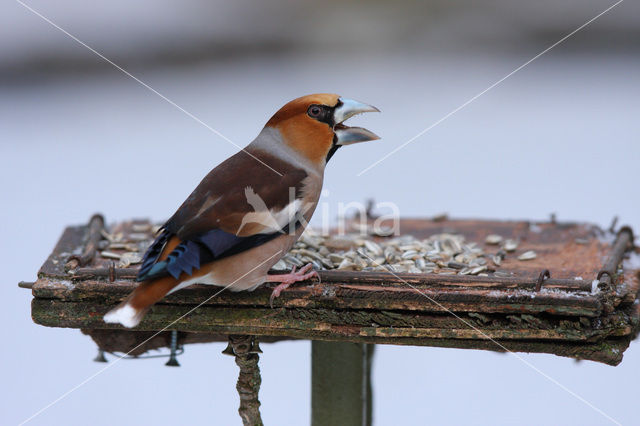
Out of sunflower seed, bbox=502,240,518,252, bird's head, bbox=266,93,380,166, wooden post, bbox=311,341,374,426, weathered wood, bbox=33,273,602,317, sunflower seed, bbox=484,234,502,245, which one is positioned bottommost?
wooden post, bbox=311,341,374,426

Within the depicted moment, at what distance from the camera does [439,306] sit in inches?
90.5

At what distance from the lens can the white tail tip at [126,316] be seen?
2.13 m

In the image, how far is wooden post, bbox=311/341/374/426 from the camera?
9.25 feet

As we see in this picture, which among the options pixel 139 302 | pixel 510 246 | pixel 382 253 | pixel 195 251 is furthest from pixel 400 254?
pixel 139 302

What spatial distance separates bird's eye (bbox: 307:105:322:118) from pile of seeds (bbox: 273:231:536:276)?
1.40 feet

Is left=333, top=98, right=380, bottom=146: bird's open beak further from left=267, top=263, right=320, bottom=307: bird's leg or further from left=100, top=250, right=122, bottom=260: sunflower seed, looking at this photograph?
left=100, top=250, right=122, bottom=260: sunflower seed

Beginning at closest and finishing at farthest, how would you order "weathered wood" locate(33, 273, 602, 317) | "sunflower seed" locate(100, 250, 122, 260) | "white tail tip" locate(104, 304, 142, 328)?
"white tail tip" locate(104, 304, 142, 328) → "weathered wood" locate(33, 273, 602, 317) → "sunflower seed" locate(100, 250, 122, 260)

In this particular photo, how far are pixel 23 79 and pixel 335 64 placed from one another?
3119mm

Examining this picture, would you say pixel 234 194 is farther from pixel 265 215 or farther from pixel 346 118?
pixel 346 118

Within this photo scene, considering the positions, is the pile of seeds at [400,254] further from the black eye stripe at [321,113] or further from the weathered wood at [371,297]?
the black eye stripe at [321,113]

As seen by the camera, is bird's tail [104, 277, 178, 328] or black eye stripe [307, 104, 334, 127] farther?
black eye stripe [307, 104, 334, 127]

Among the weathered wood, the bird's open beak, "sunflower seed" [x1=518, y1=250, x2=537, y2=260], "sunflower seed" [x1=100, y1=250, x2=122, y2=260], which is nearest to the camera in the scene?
the weathered wood

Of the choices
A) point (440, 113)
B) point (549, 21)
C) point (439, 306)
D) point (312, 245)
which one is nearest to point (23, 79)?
point (440, 113)

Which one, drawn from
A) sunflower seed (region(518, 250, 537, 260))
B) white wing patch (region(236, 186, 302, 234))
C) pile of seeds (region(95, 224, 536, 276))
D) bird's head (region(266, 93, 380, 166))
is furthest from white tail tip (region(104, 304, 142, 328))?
sunflower seed (region(518, 250, 537, 260))
